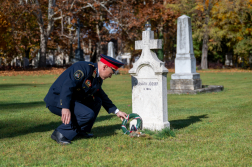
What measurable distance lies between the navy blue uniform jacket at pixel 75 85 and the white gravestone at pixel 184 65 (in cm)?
876

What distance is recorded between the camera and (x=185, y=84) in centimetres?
1330

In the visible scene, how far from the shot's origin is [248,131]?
569 centimetres

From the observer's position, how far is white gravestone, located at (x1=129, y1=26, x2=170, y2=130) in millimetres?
5559

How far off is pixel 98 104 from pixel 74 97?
511 mm

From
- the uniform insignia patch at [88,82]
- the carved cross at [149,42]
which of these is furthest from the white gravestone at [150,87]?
the uniform insignia patch at [88,82]

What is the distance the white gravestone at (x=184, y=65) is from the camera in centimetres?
1331

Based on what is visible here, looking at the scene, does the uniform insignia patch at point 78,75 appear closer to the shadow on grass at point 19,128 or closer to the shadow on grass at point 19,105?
the shadow on grass at point 19,128

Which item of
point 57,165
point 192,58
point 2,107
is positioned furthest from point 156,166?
point 192,58

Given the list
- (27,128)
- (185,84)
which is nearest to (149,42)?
(27,128)

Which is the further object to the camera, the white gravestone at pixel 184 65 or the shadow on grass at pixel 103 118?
the white gravestone at pixel 184 65

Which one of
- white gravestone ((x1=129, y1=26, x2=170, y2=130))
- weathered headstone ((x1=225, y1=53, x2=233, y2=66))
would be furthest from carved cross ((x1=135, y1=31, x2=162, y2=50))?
weathered headstone ((x1=225, y1=53, x2=233, y2=66))

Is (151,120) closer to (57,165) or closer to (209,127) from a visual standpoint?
(209,127)

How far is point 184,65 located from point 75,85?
384 inches

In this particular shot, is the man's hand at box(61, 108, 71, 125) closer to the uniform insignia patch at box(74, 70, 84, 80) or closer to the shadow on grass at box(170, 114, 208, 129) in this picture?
the uniform insignia patch at box(74, 70, 84, 80)
